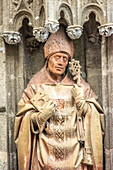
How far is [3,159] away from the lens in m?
8.69

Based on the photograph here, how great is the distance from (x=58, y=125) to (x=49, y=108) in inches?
9.8

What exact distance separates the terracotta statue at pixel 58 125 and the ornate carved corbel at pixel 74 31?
0.53 ft

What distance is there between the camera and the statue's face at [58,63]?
28.4ft

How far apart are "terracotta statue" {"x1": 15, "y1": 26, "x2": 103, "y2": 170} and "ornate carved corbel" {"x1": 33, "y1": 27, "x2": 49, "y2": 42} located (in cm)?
15

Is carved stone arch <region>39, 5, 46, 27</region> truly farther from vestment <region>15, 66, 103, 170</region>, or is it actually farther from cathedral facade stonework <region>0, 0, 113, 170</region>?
vestment <region>15, 66, 103, 170</region>

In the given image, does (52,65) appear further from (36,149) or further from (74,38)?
(36,149)

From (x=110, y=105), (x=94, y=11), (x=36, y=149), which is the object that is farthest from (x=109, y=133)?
(x=94, y=11)

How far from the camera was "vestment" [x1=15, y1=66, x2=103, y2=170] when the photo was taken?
8320 mm

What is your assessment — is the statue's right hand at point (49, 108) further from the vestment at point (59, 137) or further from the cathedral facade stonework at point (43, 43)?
the cathedral facade stonework at point (43, 43)

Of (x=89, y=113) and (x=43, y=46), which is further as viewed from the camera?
(x=43, y=46)

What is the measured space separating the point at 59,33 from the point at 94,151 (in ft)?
4.89

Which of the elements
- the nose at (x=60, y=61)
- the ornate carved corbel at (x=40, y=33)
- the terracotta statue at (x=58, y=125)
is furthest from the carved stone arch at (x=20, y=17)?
the nose at (x=60, y=61)

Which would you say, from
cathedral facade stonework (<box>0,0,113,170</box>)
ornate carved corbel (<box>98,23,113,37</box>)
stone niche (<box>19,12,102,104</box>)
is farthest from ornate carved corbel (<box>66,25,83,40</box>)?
stone niche (<box>19,12,102,104</box>)

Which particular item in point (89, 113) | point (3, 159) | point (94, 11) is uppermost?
point (94, 11)
